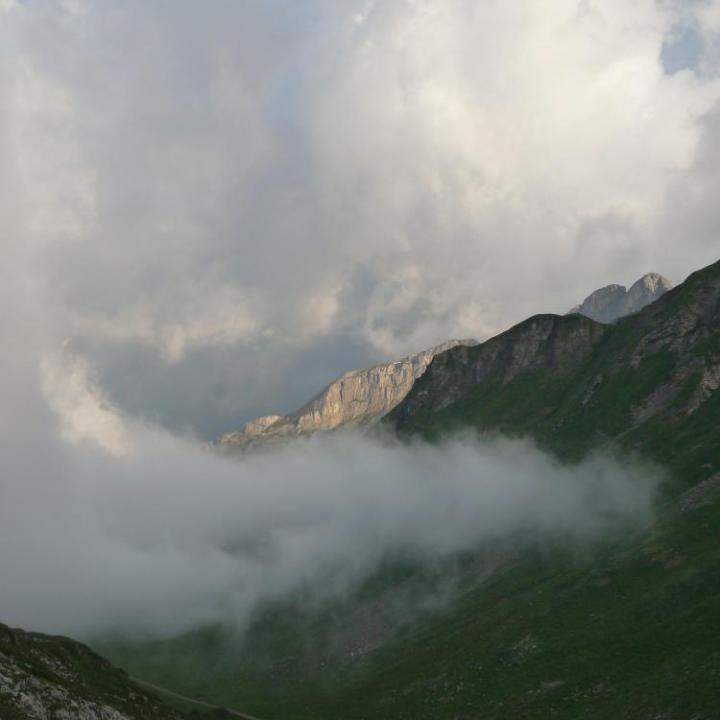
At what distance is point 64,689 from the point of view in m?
68.9

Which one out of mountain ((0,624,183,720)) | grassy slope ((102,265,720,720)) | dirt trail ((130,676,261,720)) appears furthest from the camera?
dirt trail ((130,676,261,720))

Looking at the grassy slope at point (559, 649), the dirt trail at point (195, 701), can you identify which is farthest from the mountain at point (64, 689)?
the grassy slope at point (559, 649)

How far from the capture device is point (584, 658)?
363 feet


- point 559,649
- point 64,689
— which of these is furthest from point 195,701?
point 64,689

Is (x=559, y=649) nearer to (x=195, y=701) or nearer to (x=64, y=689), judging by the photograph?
(x=64, y=689)

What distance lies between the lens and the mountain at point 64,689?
Result: 60.9 m

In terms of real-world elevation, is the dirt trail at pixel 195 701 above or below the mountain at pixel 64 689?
above

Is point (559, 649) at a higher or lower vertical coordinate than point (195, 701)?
higher

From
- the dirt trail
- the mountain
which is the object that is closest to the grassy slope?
the dirt trail

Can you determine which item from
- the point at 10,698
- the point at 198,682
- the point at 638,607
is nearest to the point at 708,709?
the point at 638,607

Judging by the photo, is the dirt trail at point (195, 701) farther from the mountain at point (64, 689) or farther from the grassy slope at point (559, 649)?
the mountain at point (64, 689)

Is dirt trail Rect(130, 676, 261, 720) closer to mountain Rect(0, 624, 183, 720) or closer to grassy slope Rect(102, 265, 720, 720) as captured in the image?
grassy slope Rect(102, 265, 720, 720)

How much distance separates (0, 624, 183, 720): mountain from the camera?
6088 cm

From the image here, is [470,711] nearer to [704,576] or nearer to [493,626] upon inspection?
[493,626]
